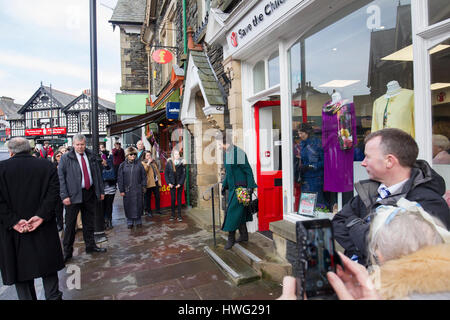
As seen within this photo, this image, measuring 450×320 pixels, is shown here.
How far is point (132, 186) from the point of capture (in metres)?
6.48

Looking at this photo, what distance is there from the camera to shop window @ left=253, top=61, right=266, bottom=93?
5145 millimetres

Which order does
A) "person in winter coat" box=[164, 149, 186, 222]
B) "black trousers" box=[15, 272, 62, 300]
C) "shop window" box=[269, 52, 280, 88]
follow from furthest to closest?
"person in winter coat" box=[164, 149, 186, 222], "shop window" box=[269, 52, 280, 88], "black trousers" box=[15, 272, 62, 300]

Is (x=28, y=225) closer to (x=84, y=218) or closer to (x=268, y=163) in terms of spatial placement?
(x=84, y=218)

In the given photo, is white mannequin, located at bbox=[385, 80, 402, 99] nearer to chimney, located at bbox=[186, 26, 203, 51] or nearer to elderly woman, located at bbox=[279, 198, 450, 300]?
elderly woman, located at bbox=[279, 198, 450, 300]

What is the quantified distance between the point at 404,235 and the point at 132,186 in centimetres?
609

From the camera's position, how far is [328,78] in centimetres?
378

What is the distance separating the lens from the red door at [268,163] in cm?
517

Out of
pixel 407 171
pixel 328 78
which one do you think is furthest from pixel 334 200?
pixel 407 171

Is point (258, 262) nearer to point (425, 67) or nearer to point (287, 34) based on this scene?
point (425, 67)

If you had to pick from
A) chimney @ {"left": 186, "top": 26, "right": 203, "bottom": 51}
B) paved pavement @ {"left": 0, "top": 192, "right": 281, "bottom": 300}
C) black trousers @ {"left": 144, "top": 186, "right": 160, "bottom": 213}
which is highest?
chimney @ {"left": 186, "top": 26, "right": 203, "bottom": 51}

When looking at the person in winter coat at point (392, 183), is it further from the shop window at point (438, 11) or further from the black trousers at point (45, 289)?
the black trousers at point (45, 289)

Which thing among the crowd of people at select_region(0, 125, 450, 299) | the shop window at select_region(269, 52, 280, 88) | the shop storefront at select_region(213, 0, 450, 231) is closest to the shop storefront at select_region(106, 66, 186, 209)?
the crowd of people at select_region(0, 125, 450, 299)

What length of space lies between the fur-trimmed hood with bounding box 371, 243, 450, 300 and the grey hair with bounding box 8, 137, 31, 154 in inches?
134
